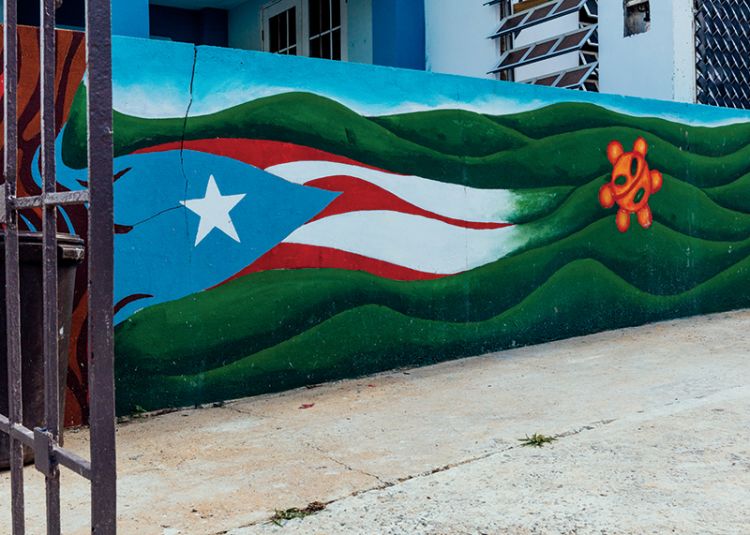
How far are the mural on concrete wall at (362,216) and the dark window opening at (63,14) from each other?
7230mm

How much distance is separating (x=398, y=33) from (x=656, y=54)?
10.1ft

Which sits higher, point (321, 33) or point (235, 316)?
point (321, 33)

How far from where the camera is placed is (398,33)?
33.6 ft

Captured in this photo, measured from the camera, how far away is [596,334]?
7172mm

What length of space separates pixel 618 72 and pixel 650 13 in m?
0.65

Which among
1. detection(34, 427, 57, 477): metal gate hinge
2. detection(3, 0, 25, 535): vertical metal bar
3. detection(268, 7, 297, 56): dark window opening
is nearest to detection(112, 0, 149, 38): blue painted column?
detection(268, 7, 297, 56): dark window opening

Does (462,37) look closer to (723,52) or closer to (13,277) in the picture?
(723,52)

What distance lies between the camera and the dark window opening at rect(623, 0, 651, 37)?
873 cm

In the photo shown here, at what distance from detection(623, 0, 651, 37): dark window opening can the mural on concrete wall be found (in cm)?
132

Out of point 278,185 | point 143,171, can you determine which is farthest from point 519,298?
point 143,171

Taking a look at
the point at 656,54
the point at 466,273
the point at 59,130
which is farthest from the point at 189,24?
the point at 59,130

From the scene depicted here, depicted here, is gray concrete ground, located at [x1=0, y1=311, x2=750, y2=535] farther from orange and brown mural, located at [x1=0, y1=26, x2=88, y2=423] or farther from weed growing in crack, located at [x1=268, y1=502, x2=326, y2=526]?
orange and brown mural, located at [x1=0, y1=26, x2=88, y2=423]

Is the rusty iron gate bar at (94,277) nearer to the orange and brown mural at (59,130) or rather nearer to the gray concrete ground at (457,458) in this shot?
the gray concrete ground at (457,458)

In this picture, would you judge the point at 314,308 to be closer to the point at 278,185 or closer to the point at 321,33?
the point at 278,185
